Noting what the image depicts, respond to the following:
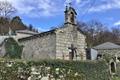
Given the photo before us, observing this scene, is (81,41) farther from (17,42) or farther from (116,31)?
(116,31)

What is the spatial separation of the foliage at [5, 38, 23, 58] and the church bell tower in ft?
23.1

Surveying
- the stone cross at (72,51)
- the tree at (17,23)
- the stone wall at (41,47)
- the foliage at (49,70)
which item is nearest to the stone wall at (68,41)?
the stone cross at (72,51)

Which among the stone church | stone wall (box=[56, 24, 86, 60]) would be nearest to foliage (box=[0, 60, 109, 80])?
stone wall (box=[56, 24, 86, 60])

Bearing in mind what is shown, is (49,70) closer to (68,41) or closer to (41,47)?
(41,47)

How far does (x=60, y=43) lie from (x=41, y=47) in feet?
7.81

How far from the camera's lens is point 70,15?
30406 mm

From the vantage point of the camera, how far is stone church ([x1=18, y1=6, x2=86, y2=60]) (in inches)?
1110

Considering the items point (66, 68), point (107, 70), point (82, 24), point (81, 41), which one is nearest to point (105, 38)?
point (82, 24)

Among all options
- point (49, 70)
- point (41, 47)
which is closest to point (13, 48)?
point (41, 47)

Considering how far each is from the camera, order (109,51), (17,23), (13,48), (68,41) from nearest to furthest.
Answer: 1. (68,41)
2. (13,48)
3. (109,51)
4. (17,23)

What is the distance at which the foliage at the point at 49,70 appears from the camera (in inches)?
693

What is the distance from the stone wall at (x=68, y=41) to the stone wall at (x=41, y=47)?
673 millimetres

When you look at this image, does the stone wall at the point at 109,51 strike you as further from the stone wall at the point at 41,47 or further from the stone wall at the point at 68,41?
the stone wall at the point at 41,47

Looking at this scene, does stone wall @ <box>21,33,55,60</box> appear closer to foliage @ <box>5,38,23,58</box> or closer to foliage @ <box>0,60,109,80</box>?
foliage @ <box>5,38,23,58</box>
